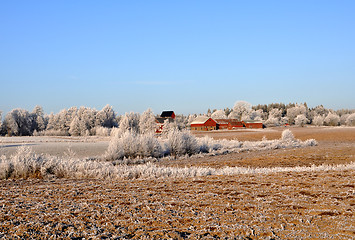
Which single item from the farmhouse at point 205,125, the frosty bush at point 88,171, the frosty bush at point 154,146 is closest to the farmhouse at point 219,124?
the farmhouse at point 205,125

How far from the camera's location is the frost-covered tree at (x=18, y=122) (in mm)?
72062

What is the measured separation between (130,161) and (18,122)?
6287 cm

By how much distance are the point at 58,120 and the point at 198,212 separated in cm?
8009

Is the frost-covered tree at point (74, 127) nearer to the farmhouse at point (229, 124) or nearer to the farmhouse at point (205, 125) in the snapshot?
the farmhouse at point (205, 125)

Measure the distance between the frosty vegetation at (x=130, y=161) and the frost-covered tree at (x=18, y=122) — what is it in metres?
55.5

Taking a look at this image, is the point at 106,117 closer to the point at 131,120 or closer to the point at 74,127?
the point at 131,120

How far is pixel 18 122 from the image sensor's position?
2931 inches

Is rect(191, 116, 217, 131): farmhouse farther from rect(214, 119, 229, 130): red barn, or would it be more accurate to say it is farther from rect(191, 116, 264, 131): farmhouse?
rect(214, 119, 229, 130): red barn

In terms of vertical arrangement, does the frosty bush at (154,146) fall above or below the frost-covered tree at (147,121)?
below

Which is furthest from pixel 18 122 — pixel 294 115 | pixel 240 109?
pixel 294 115

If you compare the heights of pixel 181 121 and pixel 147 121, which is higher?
pixel 181 121

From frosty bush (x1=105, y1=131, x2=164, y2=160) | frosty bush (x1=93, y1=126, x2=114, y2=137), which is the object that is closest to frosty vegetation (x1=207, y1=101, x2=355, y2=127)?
frosty bush (x1=93, y1=126, x2=114, y2=137)

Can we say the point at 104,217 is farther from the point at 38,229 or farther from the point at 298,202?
the point at 298,202

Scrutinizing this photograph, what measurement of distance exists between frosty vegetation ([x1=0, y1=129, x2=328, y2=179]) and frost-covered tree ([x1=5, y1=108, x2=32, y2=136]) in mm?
55465
